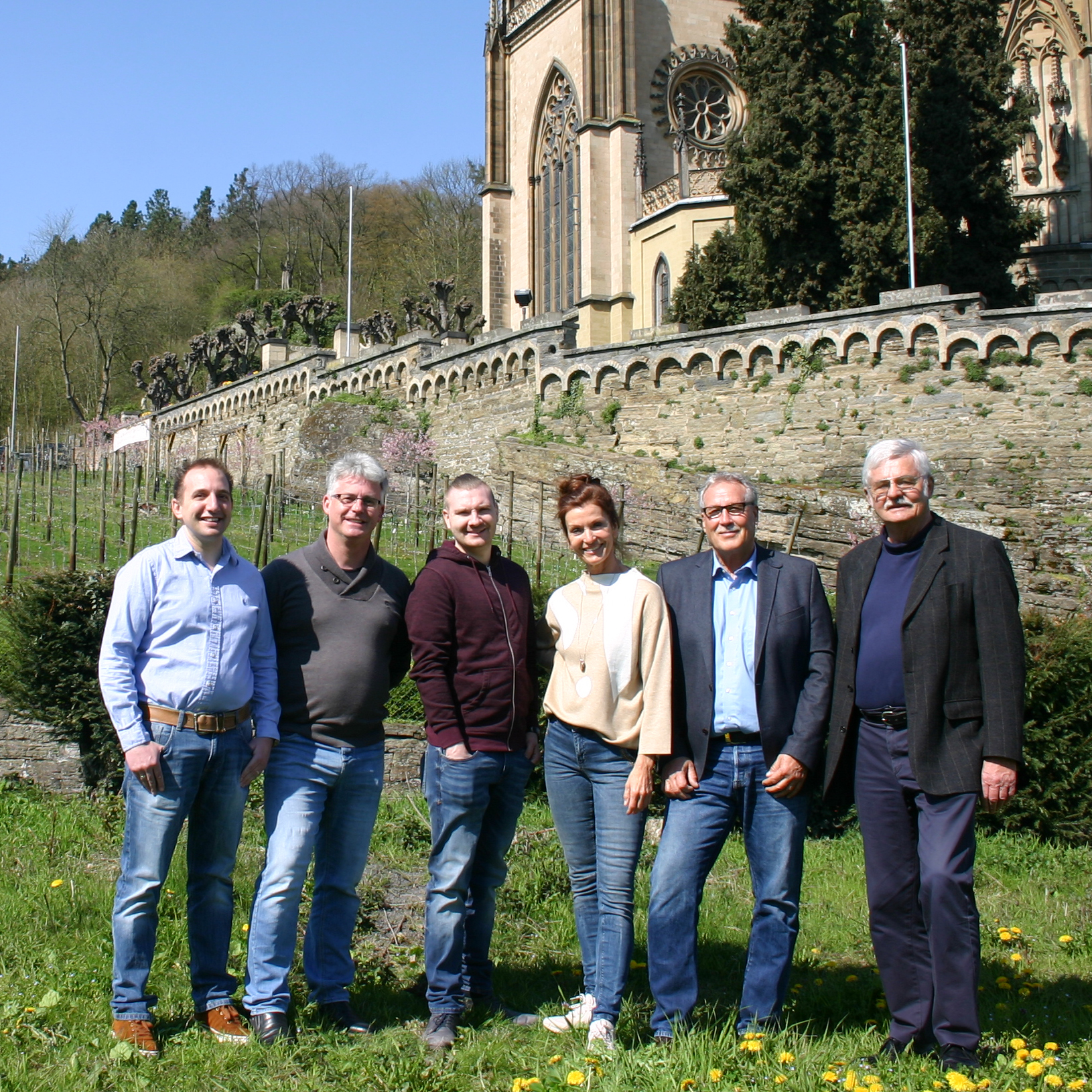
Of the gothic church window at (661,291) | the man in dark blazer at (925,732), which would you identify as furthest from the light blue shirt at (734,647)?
the gothic church window at (661,291)

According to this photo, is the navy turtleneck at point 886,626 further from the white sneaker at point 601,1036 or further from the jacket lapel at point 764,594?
the white sneaker at point 601,1036

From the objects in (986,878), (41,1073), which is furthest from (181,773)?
(986,878)

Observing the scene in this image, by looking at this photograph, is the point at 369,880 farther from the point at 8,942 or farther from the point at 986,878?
the point at 986,878

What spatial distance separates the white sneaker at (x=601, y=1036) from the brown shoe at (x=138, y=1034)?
5.08 feet

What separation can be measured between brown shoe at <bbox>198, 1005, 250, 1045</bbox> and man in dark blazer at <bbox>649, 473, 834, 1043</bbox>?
1526mm

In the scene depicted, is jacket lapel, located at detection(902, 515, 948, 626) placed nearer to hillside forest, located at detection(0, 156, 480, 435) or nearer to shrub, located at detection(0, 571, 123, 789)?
shrub, located at detection(0, 571, 123, 789)

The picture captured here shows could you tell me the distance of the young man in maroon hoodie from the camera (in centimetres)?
415

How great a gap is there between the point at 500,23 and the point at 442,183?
25644 millimetres

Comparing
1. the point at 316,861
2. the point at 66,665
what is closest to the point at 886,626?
the point at 316,861

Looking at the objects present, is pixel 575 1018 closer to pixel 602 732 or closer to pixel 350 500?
pixel 602 732

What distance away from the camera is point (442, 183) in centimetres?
5741

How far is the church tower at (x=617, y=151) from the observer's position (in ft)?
86.5

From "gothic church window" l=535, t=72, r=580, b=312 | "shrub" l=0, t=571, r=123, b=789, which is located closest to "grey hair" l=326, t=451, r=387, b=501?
"shrub" l=0, t=571, r=123, b=789

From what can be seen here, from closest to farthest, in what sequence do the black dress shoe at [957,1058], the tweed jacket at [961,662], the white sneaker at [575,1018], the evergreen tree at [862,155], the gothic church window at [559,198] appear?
the black dress shoe at [957,1058] → the tweed jacket at [961,662] → the white sneaker at [575,1018] → the evergreen tree at [862,155] → the gothic church window at [559,198]
